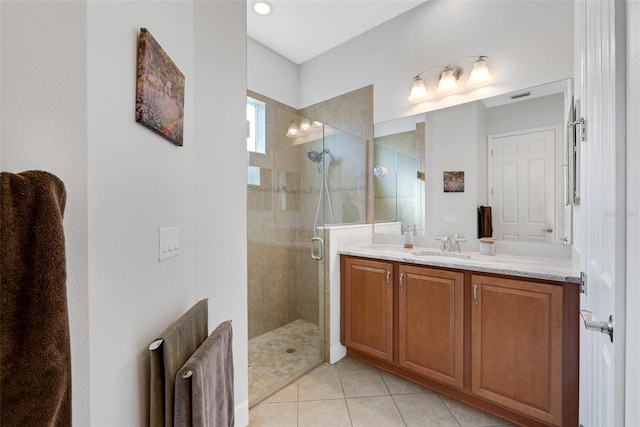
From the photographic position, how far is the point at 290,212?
2.55 m

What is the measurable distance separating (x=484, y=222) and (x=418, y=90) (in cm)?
127

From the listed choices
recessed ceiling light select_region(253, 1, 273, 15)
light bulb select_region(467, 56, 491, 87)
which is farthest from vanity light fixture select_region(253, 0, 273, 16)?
light bulb select_region(467, 56, 491, 87)

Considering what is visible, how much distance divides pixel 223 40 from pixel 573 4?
2.24 m

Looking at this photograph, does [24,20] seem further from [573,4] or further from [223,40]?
[573,4]

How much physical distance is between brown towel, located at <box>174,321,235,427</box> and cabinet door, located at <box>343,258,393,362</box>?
1.23 m

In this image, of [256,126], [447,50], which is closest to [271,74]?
[256,126]

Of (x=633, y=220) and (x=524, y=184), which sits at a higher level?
(x=524, y=184)

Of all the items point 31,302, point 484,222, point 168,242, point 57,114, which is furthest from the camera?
point 484,222

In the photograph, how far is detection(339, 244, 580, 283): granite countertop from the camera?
56.4 inches

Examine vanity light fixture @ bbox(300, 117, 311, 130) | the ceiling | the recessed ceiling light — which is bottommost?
vanity light fixture @ bbox(300, 117, 311, 130)

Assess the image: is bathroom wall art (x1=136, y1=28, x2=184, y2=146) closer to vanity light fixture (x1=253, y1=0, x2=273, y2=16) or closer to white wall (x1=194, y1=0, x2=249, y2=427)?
white wall (x1=194, y1=0, x2=249, y2=427)

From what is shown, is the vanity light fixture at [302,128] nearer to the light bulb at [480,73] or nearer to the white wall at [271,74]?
the white wall at [271,74]

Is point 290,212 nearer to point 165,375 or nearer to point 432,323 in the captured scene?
point 432,323

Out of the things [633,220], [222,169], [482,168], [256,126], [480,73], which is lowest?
[633,220]
